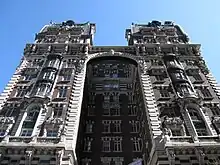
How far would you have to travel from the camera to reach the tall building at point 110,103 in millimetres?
36500

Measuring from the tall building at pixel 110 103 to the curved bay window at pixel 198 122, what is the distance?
146 mm

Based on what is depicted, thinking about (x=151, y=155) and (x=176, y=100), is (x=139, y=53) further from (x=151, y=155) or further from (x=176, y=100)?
(x=151, y=155)

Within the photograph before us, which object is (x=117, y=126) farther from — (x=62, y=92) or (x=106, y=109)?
(x=62, y=92)

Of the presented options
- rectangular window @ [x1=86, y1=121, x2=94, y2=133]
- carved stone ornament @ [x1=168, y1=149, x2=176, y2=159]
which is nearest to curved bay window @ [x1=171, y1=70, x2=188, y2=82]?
carved stone ornament @ [x1=168, y1=149, x2=176, y2=159]

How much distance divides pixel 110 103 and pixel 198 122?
874 inches

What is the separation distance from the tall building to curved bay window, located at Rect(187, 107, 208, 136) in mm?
146

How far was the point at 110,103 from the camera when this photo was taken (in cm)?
5959

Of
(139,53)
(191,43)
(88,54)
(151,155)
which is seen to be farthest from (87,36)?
(151,155)

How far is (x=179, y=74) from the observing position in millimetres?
51719

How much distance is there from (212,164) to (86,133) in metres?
24.5

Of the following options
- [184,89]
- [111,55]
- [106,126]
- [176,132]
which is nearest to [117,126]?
[106,126]

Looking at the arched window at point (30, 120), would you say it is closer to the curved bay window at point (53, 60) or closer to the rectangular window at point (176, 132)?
the curved bay window at point (53, 60)

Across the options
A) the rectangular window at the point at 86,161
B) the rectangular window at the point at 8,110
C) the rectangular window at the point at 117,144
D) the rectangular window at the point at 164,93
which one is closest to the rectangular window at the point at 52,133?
the rectangular window at the point at 8,110

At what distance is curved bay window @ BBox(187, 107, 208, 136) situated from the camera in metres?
40.1
